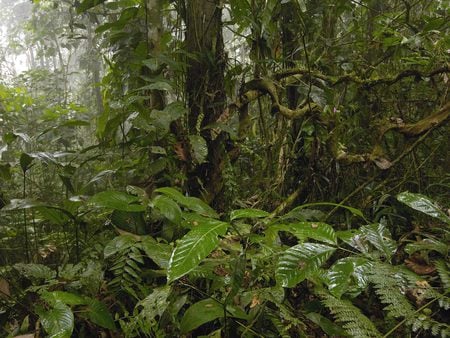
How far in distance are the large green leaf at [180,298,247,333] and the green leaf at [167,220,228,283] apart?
16.0 inches

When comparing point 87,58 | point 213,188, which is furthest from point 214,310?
point 87,58

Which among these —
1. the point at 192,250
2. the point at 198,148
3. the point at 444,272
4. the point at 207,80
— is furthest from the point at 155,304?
the point at 207,80

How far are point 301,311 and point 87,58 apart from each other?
27.5 feet

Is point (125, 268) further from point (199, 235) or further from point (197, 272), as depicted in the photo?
point (199, 235)

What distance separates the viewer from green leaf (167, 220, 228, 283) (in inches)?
28.0

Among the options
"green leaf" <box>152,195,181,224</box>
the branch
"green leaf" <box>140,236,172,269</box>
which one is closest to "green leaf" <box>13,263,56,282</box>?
"green leaf" <box>140,236,172,269</box>

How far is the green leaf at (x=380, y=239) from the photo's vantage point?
101 cm

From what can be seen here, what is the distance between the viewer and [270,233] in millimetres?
1119

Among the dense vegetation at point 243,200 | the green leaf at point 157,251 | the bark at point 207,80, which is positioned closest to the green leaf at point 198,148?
the dense vegetation at point 243,200

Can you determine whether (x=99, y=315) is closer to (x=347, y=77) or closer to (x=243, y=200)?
(x=243, y=200)

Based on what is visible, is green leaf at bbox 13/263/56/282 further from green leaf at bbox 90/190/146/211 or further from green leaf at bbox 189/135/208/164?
green leaf at bbox 189/135/208/164

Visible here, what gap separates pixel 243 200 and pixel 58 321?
4.14ft

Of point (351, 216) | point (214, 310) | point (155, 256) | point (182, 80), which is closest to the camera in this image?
point (214, 310)

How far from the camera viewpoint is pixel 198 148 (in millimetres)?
1718
